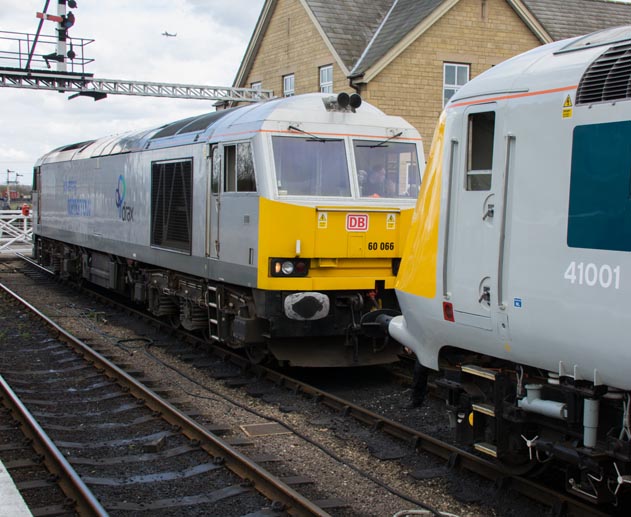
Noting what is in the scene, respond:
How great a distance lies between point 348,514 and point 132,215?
30.7 feet

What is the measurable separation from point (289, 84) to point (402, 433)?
810 inches

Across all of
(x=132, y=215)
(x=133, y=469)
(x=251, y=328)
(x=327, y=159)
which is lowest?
(x=133, y=469)

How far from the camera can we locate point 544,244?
5.07m

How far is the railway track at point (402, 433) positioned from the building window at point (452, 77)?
1371 cm

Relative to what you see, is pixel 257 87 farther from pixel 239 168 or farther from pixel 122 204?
pixel 239 168

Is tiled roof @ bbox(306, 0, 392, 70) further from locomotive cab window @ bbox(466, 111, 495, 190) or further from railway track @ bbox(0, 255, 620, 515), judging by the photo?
locomotive cab window @ bbox(466, 111, 495, 190)

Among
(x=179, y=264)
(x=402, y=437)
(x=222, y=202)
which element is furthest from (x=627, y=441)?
(x=179, y=264)

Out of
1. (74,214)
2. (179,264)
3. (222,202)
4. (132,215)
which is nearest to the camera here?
(222,202)

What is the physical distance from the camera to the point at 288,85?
26.8 meters

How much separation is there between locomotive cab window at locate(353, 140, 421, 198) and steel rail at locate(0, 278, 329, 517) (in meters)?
3.54

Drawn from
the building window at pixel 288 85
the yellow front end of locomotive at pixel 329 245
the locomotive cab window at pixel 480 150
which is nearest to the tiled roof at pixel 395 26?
the building window at pixel 288 85

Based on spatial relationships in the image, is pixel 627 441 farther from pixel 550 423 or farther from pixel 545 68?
pixel 545 68

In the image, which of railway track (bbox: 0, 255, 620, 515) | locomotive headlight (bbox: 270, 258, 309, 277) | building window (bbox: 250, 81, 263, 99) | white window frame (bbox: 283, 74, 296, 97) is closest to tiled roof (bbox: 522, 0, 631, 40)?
white window frame (bbox: 283, 74, 296, 97)

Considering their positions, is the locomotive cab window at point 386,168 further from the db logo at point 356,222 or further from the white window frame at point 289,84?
the white window frame at point 289,84
